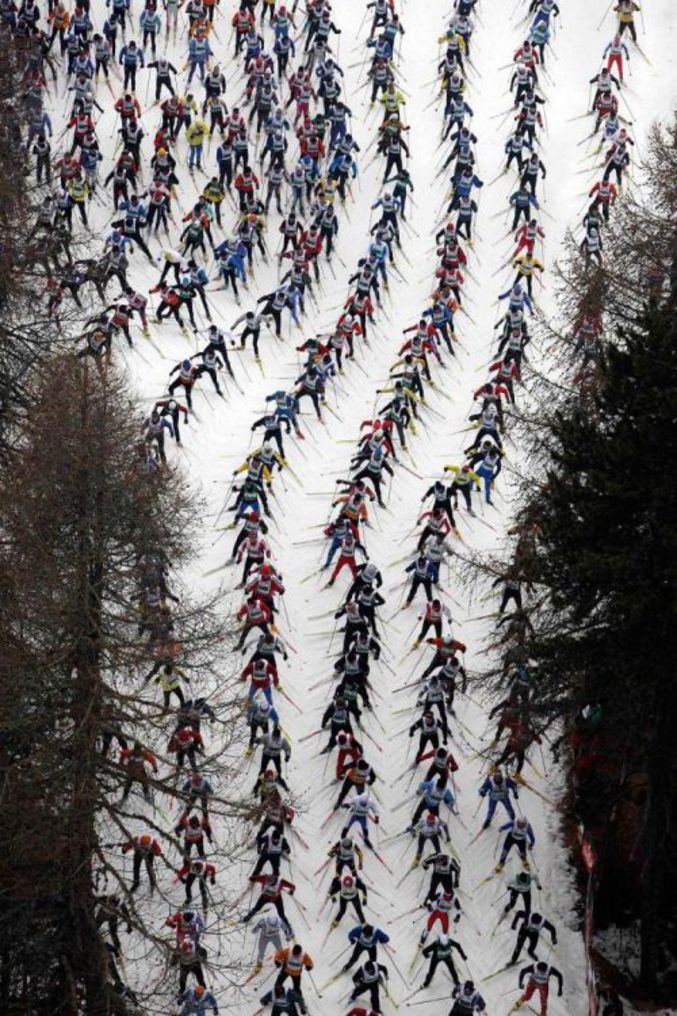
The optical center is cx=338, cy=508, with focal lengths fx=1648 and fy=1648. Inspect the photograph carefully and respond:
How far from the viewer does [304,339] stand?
34.4 m

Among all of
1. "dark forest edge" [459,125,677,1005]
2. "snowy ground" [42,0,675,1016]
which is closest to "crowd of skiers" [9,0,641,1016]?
"snowy ground" [42,0,675,1016]

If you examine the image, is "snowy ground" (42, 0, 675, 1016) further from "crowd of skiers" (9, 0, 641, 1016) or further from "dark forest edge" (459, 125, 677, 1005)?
"dark forest edge" (459, 125, 677, 1005)

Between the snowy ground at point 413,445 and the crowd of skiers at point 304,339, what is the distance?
179 millimetres

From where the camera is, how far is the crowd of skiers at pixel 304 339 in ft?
74.1


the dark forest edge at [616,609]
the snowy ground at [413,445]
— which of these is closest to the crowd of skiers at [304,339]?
the snowy ground at [413,445]

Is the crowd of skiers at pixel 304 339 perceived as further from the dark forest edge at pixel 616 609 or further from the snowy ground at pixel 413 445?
the dark forest edge at pixel 616 609

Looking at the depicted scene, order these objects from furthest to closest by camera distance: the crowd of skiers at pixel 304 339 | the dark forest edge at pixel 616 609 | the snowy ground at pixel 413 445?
the snowy ground at pixel 413 445 → the crowd of skiers at pixel 304 339 → the dark forest edge at pixel 616 609

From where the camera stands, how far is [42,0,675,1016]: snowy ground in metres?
23.3

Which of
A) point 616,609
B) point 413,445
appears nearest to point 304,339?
point 413,445

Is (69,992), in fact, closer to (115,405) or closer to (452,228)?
(115,405)

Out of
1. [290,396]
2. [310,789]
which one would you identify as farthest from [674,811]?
[290,396]

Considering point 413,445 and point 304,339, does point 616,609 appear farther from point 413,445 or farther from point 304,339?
point 304,339

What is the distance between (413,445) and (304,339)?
4121mm

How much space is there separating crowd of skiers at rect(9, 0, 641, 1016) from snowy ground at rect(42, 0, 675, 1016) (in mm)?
179
